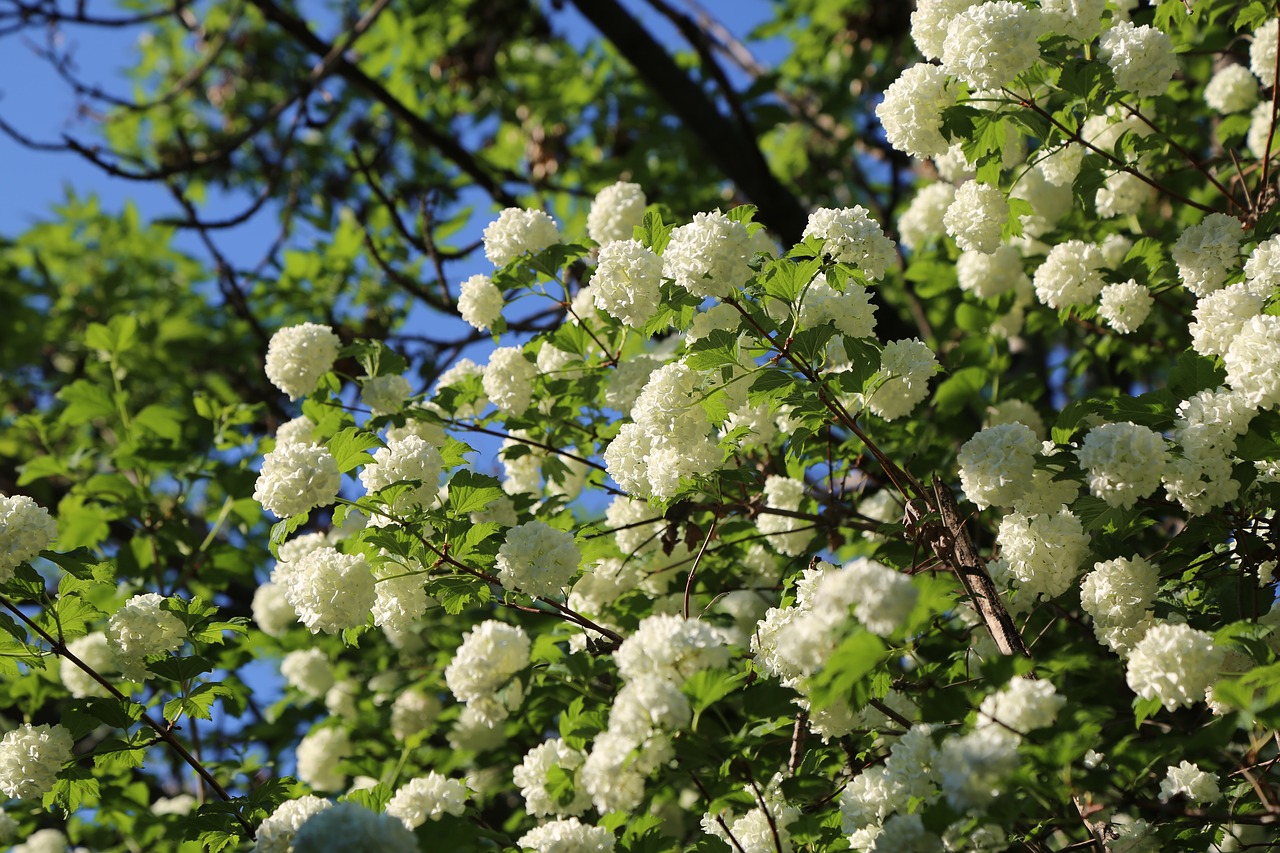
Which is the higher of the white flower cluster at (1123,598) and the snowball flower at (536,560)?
the snowball flower at (536,560)

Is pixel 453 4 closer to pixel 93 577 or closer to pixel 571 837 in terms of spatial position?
pixel 93 577

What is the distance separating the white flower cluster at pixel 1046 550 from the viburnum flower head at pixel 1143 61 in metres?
1.38

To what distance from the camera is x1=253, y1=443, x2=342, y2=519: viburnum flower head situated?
2.89 meters

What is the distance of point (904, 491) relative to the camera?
9.71 feet

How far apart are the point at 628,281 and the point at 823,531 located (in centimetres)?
149

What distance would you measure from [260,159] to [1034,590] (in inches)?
312

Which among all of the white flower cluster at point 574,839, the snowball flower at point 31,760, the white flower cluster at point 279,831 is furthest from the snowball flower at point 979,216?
the snowball flower at point 31,760

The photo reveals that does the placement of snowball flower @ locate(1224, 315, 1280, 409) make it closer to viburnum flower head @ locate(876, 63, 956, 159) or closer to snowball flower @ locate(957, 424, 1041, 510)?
snowball flower @ locate(957, 424, 1041, 510)

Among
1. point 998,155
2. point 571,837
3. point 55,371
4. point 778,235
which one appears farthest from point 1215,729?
point 55,371

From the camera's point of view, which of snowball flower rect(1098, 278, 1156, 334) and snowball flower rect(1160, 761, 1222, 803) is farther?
snowball flower rect(1098, 278, 1156, 334)

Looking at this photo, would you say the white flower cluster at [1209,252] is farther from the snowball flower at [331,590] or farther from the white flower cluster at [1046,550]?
the snowball flower at [331,590]

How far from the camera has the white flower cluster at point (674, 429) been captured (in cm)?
293

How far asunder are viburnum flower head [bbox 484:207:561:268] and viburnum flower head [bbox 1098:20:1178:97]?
6.23ft

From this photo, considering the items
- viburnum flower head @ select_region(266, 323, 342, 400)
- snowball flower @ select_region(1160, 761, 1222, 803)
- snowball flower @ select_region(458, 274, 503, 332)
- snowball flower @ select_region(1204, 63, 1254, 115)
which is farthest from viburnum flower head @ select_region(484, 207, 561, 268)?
snowball flower @ select_region(1204, 63, 1254, 115)
